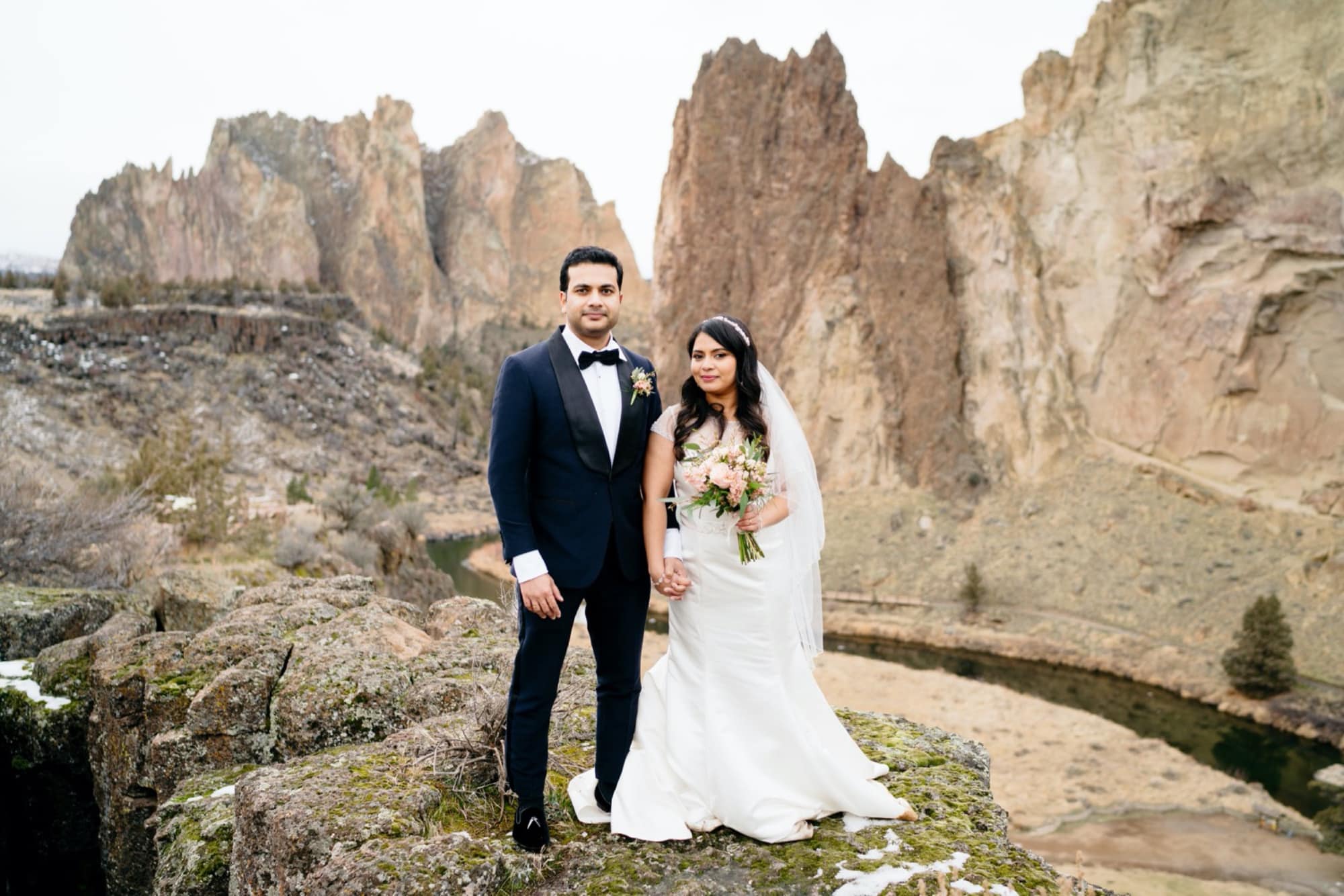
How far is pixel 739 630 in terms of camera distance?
11.9ft

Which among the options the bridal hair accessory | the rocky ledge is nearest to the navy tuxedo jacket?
the bridal hair accessory

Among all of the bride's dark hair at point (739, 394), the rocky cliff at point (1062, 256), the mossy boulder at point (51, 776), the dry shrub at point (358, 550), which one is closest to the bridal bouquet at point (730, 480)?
the bride's dark hair at point (739, 394)

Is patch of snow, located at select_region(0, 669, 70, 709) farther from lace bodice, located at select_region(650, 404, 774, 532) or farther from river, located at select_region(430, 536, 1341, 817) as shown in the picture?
river, located at select_region(430, 536, 1341, 817)

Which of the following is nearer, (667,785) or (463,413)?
(667,785)

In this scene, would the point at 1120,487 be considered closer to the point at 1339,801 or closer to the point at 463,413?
the point at 1339,801

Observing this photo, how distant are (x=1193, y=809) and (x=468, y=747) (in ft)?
52.8

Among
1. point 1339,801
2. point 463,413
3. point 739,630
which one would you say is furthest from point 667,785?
point 463,413

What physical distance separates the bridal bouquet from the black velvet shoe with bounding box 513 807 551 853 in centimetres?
127

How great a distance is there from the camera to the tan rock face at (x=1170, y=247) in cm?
2836

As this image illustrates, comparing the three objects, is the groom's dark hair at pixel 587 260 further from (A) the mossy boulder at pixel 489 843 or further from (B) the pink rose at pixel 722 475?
(A) the mossy boulder at pixel 489 843

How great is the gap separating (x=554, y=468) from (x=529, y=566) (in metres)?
0.39

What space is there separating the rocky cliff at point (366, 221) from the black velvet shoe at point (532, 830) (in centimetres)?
8831

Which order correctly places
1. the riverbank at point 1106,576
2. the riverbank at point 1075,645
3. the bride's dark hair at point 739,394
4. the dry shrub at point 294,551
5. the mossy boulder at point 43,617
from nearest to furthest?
the bride's dark hair at point 739,394
the mossy boulder at point 43,617
the dry shrub at point 294,551
the riverbank at point 1075,645
the riverbank at point 1106,576

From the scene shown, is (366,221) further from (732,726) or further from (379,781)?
(732,726)
